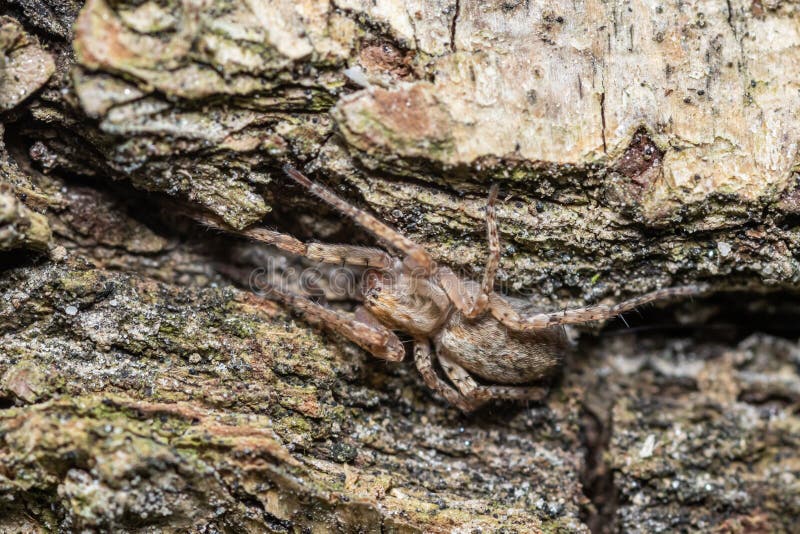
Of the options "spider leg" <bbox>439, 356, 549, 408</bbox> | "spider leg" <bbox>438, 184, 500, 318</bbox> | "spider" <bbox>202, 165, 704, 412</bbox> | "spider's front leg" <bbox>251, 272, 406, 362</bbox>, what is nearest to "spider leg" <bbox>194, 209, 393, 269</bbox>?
"spider" <bbox>202, 165, 704, 412</bbox>

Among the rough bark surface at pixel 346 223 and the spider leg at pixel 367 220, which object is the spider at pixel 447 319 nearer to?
the spider leg at pixel 367 220

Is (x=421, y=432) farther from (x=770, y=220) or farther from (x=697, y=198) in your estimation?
(x=770, y=220)

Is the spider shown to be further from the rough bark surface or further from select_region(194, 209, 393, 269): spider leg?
the rough bark surface

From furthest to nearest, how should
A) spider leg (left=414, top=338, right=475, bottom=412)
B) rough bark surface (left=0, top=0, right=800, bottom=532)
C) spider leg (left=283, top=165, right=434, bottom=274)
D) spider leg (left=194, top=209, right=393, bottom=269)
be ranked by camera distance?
spider leg (left=414, top=338, right=475, bottom=412) < spider leg (left=194, top=209, right=393, bottom=269) < spider leg (left=283, top=165, right=434, bottom=274) < rough bark surface (left=0, top=0, right=800, bottom=532)

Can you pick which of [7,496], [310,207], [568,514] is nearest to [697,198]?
[568,514]

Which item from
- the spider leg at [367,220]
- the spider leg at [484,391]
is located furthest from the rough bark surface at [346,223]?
the spider leg at [484,391]
